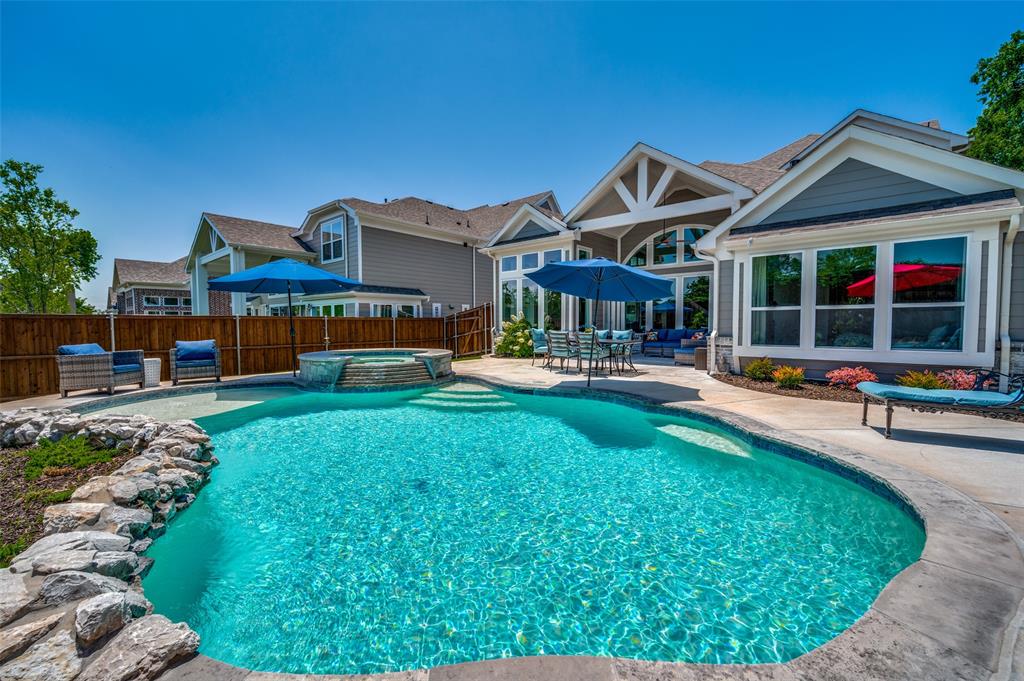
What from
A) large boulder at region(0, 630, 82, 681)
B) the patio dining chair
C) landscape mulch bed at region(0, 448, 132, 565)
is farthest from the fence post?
large boulder at region(0, 630, 82, 681)

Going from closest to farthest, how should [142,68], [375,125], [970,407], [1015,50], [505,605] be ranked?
[505,605], [970,407], [142,68], [375,125], [1015,50]

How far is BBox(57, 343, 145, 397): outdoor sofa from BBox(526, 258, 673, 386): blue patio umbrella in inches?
375

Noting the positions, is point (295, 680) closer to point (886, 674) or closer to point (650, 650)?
point (650, 650)

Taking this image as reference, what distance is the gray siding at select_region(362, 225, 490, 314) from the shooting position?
1802 cm

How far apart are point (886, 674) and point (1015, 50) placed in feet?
84.3

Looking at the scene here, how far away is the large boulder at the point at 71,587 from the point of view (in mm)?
2357

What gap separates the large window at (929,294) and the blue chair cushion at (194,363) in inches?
602

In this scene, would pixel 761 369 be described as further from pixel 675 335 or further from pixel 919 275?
pixel 675 335

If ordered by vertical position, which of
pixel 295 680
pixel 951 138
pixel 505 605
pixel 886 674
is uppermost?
pixel 951 138

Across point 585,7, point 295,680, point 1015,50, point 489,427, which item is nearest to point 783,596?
point 295,680

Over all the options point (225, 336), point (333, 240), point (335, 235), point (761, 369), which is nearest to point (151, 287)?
point (333, 240)

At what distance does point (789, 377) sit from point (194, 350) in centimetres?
1386

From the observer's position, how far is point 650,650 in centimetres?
237

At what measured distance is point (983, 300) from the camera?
6.97 m
